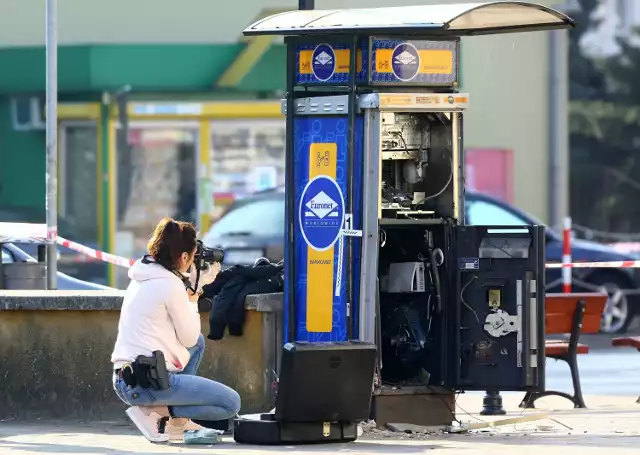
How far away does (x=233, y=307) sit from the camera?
1129 cm

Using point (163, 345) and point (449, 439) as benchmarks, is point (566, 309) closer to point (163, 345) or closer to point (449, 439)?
point (449, 439)

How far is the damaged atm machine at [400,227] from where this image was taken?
35.9 ft

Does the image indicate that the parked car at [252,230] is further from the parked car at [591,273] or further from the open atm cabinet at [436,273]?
the open atm cabinet at [436,273]

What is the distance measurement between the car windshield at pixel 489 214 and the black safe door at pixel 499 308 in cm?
966

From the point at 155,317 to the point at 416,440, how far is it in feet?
5.70

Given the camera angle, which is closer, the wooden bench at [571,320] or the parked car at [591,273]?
the wooden bench at [571,320]

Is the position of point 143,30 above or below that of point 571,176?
above

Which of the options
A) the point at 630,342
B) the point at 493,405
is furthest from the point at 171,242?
the point at 630,342

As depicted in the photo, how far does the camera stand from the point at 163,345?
33.0 ft

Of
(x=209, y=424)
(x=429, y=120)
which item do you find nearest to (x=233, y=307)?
(x=209, y=424)

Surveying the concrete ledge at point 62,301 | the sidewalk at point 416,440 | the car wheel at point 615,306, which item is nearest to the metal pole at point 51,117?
the concrete ledge at point 62,301

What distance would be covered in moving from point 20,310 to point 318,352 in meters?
2.57

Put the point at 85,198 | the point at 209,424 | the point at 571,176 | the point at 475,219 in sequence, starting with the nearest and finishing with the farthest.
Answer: the point at 209,424
the point at 475,219
the point at 85,198
the point at 571,176

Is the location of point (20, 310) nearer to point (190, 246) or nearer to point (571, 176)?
point (190, 246)
